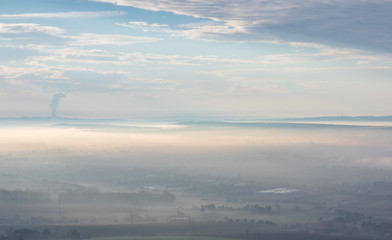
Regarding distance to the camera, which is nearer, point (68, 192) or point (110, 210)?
point (110, 210)

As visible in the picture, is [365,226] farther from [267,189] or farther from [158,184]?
[158,184]

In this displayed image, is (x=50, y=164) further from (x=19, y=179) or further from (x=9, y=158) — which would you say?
(x=19, y=179)

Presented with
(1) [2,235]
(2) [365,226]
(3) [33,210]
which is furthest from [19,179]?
(2) [365,226]

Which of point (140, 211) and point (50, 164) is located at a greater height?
point (50, 164)

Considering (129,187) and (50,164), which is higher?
(50,164)

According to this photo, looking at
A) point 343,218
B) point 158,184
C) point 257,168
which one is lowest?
point 343,218

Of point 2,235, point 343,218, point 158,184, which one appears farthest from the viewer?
point 158,184

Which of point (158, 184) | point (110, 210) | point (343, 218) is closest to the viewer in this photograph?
point (343, 218)

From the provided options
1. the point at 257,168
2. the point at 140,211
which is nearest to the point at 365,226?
the point at 140,211

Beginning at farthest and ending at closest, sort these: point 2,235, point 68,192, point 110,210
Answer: point 68,192 → point 110,210 → point 2,235
